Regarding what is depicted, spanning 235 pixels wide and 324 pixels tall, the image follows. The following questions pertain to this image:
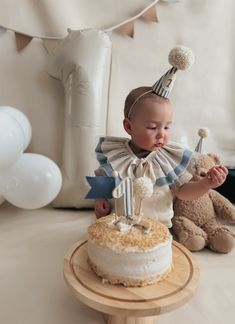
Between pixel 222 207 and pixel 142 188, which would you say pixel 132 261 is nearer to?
pixel 142 188

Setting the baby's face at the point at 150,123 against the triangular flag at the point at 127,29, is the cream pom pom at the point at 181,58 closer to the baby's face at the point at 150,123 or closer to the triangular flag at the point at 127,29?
the baby's face at the point at 150,123

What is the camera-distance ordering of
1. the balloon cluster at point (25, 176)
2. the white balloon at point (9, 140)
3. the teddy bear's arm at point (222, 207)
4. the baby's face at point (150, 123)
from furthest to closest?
the teddy bear's arm at point (222, 207) < the balloon cluster at point (25, 176) < the white balloon at point (9, 140) < the baby's face at point (150, 123)

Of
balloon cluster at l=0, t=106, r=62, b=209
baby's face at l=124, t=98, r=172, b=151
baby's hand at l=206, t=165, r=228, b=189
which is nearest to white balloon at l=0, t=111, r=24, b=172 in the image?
balloon cluster at l=0, t=106, r=62, b=209

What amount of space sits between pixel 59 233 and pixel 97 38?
2.18ft

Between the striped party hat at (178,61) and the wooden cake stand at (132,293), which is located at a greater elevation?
the striped party hat at (178,61)

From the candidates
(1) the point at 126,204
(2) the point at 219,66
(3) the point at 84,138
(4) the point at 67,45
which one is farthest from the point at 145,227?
(2) the point at 219,66

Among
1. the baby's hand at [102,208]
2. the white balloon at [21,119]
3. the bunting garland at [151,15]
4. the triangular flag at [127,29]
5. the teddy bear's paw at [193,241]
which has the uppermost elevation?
the bunting garland at [151,15]

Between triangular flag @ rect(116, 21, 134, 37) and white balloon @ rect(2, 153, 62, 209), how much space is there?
553mm

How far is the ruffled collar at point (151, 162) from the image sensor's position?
1.16 m

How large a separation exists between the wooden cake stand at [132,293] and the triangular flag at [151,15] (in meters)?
0.93

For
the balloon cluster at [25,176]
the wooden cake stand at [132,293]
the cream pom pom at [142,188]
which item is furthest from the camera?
the balloon cluster at [25,176]

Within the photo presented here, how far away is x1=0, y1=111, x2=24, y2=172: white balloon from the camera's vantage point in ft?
4.17

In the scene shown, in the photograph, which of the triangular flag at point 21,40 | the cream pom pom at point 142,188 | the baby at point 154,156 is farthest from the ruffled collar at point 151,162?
the triangular flag at point 21,40

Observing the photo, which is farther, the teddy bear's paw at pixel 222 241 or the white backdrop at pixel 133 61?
the white backdrop at pixel 133 61
